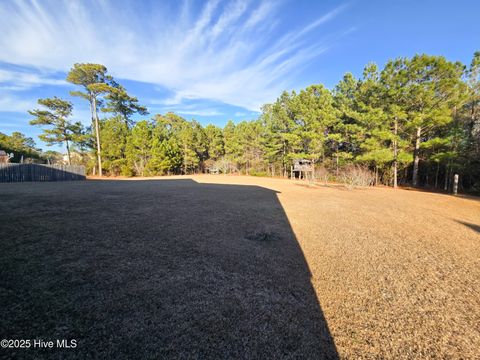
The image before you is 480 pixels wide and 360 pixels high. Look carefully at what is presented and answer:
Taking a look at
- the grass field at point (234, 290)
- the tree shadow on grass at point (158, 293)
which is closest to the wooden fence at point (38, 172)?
the grass field at point (234, 290)

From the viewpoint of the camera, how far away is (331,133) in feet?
72.8

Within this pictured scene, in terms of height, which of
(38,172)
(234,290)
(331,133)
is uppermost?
(331,133)

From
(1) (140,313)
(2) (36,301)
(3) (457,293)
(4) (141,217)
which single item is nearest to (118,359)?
(1) (140,313)

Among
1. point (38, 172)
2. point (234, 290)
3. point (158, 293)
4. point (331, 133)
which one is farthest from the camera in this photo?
point (331, 133)

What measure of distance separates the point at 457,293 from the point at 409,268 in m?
0.58

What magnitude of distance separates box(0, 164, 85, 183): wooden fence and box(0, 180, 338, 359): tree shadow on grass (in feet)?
49.3

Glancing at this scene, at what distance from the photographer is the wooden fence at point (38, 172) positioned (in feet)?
46.0

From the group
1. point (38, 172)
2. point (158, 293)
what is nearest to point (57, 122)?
point (38, 172)

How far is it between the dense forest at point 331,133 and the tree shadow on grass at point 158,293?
53.7 feet

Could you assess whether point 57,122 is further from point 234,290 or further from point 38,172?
point 234,290

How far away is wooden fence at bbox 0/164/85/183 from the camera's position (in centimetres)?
1401

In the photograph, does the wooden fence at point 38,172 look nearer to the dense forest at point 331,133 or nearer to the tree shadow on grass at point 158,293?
the dense forest at point 331,133

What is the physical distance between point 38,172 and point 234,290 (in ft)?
66.8

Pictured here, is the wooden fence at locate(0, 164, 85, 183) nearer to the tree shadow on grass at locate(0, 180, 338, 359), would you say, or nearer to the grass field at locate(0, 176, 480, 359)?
the grass field at locate(0, 176, 480, 359)
